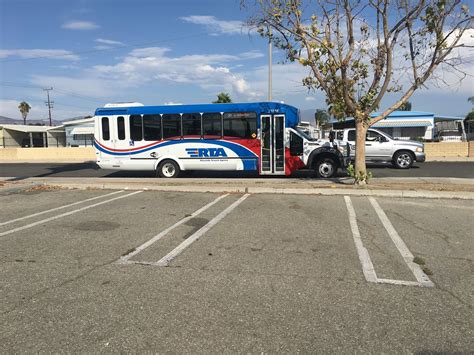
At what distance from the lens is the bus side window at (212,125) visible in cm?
1438

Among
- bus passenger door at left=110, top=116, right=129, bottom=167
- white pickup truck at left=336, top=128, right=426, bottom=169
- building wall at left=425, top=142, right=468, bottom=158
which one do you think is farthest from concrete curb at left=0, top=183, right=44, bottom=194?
building wall at left=425, top=142, right=468, bottom=158

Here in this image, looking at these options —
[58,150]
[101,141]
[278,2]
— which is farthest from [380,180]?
[58,150]

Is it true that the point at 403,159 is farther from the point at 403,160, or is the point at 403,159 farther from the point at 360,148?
the point at 360,148

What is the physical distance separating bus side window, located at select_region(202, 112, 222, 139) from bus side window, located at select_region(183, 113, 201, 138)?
0.74ft

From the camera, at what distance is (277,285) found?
4461 mm

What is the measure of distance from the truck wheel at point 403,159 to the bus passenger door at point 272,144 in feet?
20.6

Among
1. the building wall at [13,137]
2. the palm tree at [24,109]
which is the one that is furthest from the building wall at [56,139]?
the palm tree at [24,109]

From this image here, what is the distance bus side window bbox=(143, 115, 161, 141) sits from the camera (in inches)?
583

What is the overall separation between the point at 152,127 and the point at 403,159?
1067 centimetres

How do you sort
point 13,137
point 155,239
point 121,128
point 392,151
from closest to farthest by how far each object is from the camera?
1. point 155,239
2. point 121,128
3. point 392,151
4. point 13,137

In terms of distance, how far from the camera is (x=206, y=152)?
47.6ft

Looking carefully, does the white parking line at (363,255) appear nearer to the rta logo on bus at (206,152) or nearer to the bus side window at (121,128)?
the rta logo on bus at (206,152)

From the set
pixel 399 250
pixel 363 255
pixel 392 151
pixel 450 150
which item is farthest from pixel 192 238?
pixel 450 150

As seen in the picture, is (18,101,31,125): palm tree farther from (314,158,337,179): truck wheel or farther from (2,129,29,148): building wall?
(314,158,337,179): truck wheel
